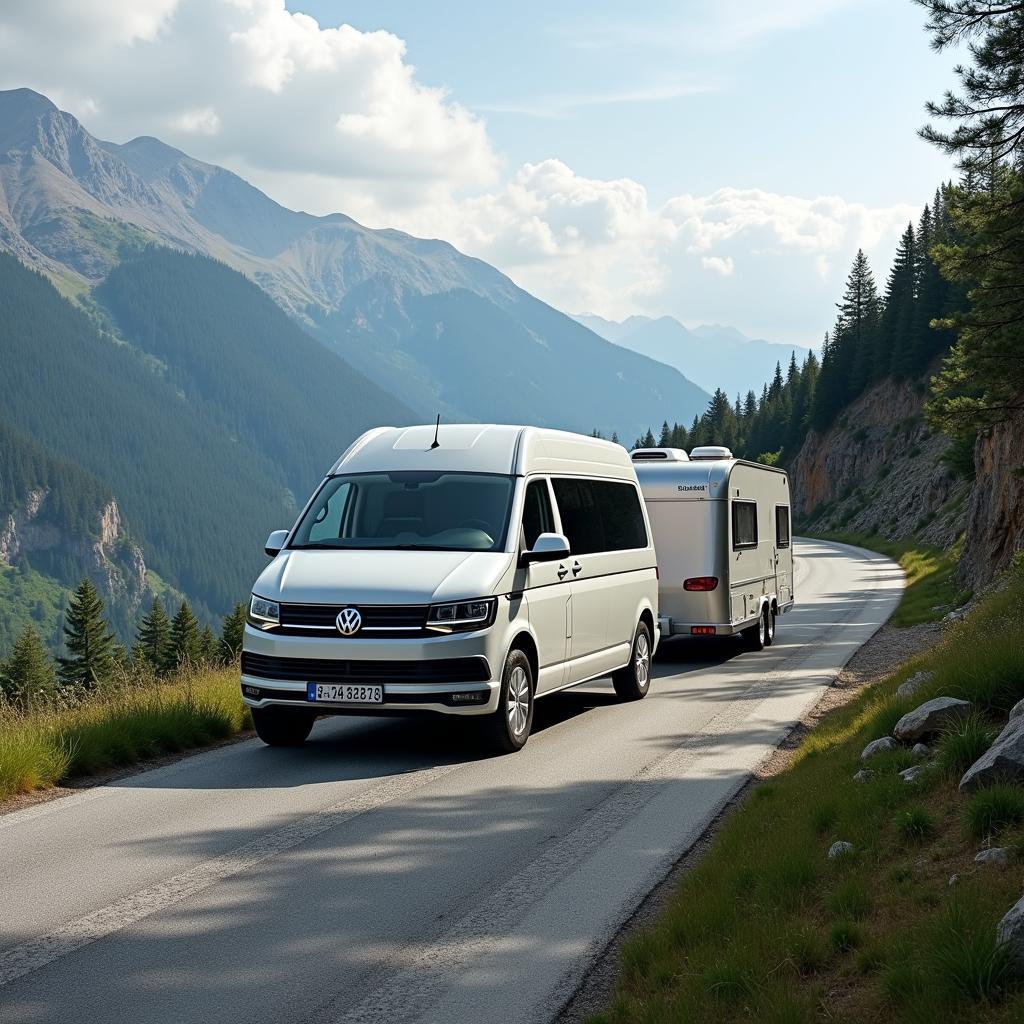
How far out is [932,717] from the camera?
773cm

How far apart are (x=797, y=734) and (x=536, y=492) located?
3.17 metres

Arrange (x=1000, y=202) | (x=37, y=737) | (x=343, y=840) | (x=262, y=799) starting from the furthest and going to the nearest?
(x=1000, y=202) < (x=37, y=737) < (x=262, y=799) < (x=343, y=840)

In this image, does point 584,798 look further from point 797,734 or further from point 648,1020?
point 648,1020

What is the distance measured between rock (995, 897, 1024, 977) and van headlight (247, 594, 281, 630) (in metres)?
6.52

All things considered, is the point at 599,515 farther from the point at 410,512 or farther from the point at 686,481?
the point at 686,481

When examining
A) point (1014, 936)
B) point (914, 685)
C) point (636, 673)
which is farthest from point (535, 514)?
point (1014, 936)

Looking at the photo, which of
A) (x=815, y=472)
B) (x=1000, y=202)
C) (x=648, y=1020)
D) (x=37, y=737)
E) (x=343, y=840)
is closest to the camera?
(x=648, y=1020)

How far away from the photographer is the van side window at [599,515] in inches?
461

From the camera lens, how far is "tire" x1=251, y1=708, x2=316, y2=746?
33.1 feet

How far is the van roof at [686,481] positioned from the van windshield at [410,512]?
6958mm

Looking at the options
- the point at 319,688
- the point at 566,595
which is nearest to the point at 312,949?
the point at 319,688

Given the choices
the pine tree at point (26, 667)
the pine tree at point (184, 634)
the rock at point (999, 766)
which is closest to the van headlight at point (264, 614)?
the rock at point (999, 766)

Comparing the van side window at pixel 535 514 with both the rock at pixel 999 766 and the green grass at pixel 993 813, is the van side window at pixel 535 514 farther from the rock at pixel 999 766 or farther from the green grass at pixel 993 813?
the green grass at pixel 993 813

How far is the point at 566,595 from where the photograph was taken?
11.1m
